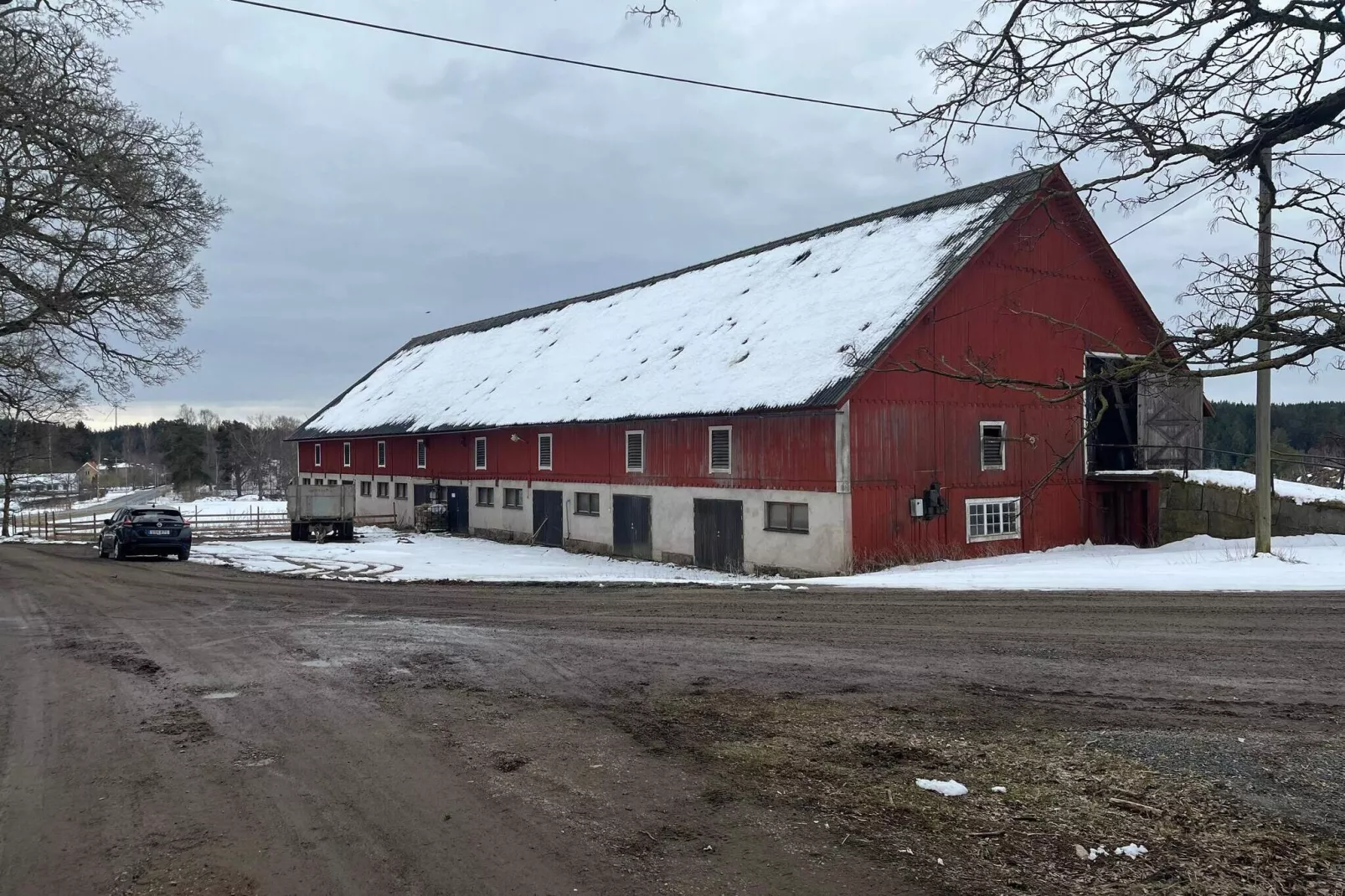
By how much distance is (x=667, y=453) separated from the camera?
85.5 ft

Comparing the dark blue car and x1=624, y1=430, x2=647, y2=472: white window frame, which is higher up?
x1=624, y1=430, x2=647, y2=472: white window frame

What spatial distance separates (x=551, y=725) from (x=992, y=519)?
18.4m

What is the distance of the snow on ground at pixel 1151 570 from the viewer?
605 inches

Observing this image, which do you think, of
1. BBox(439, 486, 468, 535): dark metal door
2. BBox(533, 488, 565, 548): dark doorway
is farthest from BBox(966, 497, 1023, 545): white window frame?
BBox(439, 486, 468, 535): dark metal door

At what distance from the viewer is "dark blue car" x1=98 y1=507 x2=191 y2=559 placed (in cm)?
2672

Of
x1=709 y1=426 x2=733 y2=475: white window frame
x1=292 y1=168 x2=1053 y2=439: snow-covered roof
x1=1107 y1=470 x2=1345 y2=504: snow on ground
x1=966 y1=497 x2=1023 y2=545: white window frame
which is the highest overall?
x1=292 y1=168 x2=1053 y2=439: snow-covered roof

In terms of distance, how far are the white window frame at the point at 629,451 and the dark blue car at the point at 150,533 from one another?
13.5m

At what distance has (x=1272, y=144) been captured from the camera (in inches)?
202

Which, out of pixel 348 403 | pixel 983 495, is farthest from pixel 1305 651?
pixel 348 403

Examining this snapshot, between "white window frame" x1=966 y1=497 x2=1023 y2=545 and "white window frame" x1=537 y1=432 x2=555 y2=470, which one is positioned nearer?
"white window frame" x1=966 y1=497 x2=1023 y2=545

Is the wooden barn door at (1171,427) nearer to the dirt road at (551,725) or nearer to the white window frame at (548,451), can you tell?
the dirt road at (551,725)

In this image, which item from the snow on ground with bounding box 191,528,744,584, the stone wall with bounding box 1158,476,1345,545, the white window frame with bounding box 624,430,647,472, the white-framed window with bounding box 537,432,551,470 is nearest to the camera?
the stone wall with bounding box 1158,476,1345,545

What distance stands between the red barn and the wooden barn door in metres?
0.07

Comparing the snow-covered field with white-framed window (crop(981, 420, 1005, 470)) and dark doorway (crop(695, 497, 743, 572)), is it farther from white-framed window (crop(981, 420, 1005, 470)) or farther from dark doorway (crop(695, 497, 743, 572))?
white-framed window (crop(981, 420, 1005, 470))
